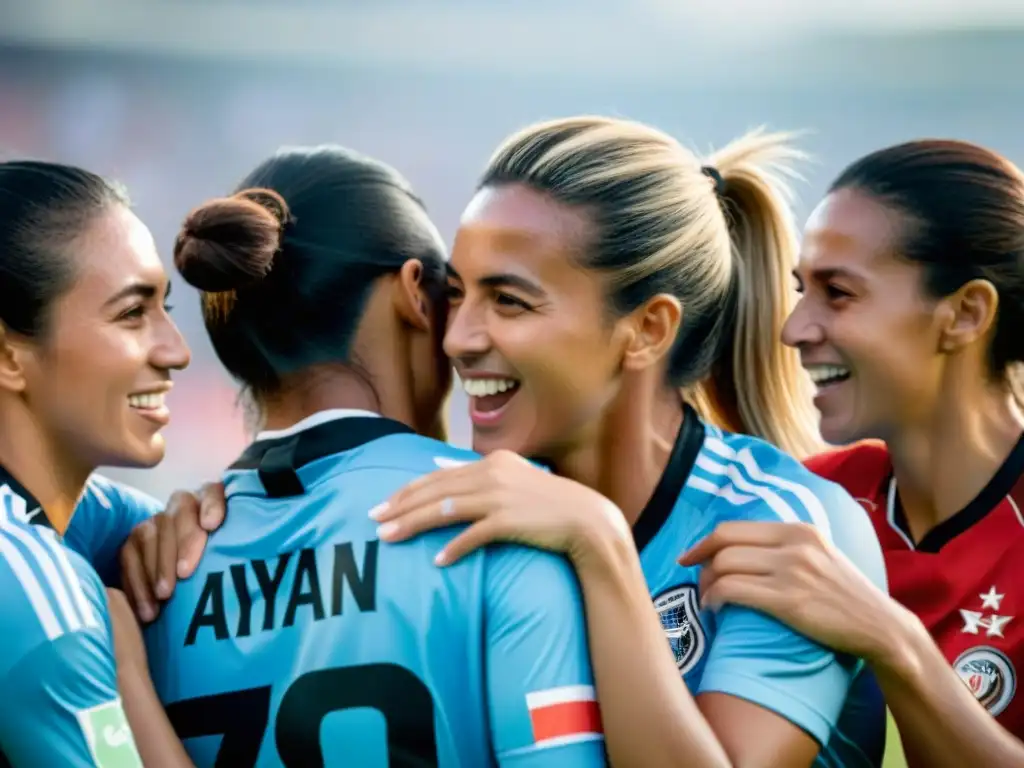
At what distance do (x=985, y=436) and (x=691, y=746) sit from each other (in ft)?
3.82

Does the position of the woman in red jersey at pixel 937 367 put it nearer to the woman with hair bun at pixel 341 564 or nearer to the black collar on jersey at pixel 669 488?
the black collar on jersey at pixel 669 488

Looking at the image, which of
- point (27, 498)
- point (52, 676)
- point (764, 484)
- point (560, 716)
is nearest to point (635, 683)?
point (560, 716)

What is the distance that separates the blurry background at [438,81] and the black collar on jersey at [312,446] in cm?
1083

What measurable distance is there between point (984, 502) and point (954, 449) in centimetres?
12

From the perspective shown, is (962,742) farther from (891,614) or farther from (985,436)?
(985,436)

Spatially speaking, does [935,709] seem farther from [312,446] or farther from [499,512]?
[312,446]

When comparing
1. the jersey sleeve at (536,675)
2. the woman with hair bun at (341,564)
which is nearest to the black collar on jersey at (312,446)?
the woman with hair bun at (341,564)

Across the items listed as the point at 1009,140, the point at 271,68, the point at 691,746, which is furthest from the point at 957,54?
the point at 691,746

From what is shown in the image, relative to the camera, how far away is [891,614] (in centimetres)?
212

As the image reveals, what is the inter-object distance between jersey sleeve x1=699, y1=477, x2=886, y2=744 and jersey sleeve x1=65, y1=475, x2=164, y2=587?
1143mm

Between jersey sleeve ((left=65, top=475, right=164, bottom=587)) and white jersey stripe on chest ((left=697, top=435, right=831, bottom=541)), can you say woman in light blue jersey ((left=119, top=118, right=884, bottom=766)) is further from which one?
jersey sleeve ((left=65, top=475, right=164, bottom=587))

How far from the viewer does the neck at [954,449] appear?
270cm

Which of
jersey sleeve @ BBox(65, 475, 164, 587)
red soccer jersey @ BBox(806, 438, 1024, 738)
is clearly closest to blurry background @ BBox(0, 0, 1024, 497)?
jersey sleeve @ BBox(65, 475, 164, 587)

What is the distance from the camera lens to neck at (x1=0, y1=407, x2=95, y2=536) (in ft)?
7.59
